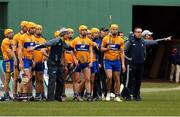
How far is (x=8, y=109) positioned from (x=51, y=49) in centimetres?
375

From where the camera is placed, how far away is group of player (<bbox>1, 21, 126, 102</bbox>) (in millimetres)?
21172

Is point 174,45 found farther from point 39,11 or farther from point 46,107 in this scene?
point 46,107

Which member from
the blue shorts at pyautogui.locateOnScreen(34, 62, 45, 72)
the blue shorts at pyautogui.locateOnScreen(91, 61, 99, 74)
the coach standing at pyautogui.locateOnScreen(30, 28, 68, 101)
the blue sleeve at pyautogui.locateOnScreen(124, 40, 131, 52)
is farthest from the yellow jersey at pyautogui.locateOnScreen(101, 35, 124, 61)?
the blue shorts at pyautogui.locateOnScreen(34, 62, 45, 72)

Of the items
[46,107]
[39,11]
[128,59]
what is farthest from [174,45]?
[46,107]

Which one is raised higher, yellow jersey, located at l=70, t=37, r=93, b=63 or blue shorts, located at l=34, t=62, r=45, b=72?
yellow jersey, located at l=70, t=37, r=93, b=63

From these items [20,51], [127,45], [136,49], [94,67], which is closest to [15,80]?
[20,51]

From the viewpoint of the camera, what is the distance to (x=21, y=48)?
2097 cm

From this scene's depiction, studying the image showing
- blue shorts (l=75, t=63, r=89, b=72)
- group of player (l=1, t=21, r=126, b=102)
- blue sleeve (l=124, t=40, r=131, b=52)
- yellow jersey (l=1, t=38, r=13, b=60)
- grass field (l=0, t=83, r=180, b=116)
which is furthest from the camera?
blue sleeve (l=124, t=40, r=131, b=52)

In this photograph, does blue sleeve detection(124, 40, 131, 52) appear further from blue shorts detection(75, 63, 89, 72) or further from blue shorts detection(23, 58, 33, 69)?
blue shorts detection(23, 58, 33, 69)

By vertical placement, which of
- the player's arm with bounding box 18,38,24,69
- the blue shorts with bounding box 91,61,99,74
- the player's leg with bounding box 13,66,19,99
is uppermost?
the player's arm with bounding box 18,38,24,69

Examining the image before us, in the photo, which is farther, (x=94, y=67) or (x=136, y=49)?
(x=94, y=67)

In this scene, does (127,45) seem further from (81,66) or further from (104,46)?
(81,66)

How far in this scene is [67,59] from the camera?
22.4 m

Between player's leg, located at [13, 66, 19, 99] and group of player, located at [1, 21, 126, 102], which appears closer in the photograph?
group of player, located at [1, 21, 126, 102]
